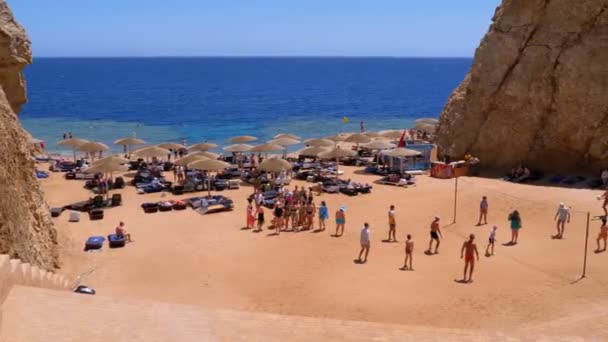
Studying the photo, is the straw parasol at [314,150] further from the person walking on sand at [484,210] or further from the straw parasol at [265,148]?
the person walking on sand at [484,210]

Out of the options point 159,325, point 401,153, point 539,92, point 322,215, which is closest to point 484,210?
point 322,215

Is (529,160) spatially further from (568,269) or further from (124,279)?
(124,279)

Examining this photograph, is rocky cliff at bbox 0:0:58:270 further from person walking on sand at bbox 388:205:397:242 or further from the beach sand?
person walking on sand at bbox 388:205:397:242

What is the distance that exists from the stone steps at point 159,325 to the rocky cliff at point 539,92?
17558mm

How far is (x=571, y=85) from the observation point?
82.1 ft

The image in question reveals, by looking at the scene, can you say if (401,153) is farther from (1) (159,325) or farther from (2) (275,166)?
(1) (159,325)

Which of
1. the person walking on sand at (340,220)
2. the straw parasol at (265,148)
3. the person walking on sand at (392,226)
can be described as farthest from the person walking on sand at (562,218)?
the straw parasol at (265,148)

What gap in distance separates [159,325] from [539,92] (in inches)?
863

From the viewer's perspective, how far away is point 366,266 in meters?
15.2

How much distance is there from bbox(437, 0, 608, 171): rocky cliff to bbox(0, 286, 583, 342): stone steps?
57.6ft

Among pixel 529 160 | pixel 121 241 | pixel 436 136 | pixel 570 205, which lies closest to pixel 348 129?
pixel 436 136

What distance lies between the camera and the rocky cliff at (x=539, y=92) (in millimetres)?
24641

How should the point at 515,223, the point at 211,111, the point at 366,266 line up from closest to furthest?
1. the point at 366,266
2. the point at 515,223
3. the point at 211,111

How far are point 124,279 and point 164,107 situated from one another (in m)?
64.5
